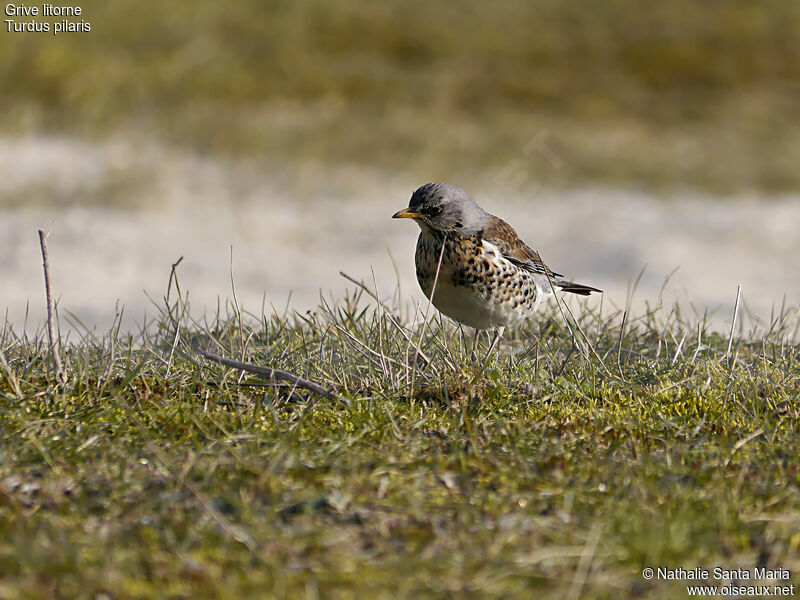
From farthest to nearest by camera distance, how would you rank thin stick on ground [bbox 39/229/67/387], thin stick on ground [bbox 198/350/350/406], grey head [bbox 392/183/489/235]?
grey head [bbox 392/183/489/235] → thin stick on ground [bbox 39/229/67/387] → thin stick on ground [bbox 198/350/350/406]

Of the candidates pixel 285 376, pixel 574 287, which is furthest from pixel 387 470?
pixel 574 287

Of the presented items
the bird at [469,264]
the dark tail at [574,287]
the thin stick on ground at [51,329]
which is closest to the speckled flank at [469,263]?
the bird at [469,264]

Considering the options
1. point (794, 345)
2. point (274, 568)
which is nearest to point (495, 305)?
point (794, 345)

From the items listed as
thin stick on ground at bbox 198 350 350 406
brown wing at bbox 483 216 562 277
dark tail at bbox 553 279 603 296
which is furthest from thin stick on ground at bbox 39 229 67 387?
dark tail at bbox 553 279 603 296

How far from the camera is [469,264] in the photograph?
16.6 ft

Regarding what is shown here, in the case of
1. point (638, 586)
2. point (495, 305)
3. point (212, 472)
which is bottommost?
point (638, 586)

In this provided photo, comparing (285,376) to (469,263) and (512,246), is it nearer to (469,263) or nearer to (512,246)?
(469,263)

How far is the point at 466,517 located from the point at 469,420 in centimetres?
91

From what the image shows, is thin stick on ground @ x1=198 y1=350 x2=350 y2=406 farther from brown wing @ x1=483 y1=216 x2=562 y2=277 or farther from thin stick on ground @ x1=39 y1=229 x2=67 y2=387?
brown wing @ x1=483 y1=216 x2=562 y2=277

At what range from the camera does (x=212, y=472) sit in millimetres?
3072

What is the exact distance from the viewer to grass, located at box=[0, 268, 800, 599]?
98.4 inches

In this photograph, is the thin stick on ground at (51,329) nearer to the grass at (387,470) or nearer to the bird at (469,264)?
the grass at (387,470)

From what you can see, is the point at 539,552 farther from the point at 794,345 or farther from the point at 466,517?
the point at 794,345

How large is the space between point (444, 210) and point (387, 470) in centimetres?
242
